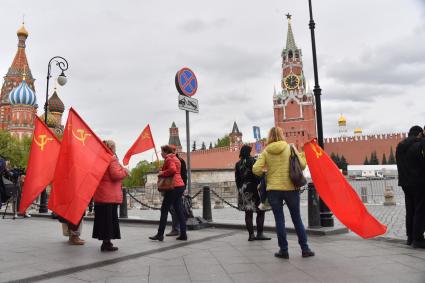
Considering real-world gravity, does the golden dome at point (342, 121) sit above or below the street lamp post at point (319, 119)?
above

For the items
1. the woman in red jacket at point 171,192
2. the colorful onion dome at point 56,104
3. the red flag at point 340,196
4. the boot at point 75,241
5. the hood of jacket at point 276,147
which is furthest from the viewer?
the colorful onion dome at point 56,104

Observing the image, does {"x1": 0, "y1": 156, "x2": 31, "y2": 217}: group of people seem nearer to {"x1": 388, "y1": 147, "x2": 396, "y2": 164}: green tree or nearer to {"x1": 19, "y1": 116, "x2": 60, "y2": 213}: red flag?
{"x1": 19, "y1": 116, "x2": 60, "y2": 213}: red flag

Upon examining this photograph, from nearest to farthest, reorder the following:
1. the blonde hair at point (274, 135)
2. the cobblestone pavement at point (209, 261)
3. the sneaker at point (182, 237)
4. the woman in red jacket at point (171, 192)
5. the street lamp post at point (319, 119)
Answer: the cobblestone pavement at point (209, 261) → the blonde hair at point (274, 135) → the woman in red jacket at point (171, 192) → the sneaker at point (182, 237) → the street lamp post at point (319, 119)

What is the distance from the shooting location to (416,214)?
588 centimetres

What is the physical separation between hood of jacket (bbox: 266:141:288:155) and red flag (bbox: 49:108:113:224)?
256 centimetres

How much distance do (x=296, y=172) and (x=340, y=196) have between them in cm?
162

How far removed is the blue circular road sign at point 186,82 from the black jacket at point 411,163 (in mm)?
4713

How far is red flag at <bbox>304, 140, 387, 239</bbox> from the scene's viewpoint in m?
6.27

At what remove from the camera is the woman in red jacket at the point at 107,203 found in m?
6.02

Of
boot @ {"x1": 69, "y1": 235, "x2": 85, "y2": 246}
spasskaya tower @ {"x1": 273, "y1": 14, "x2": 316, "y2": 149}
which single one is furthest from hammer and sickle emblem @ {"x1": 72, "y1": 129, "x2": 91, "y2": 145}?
spasskaya tower @ {"x1": 273, "y1": 14, "x2": 316, "y2": 149}

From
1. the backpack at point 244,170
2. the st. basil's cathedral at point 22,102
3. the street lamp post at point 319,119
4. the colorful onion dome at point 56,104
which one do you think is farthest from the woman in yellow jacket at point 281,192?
the colorful onion dome at point 56,104

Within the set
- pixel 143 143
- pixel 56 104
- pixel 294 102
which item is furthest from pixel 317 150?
pixel 294 102

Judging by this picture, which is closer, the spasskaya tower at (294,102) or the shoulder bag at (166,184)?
the shoulder bag at (166,184)

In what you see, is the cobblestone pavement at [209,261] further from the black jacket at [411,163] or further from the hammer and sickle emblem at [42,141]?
the hammer and sickle emblem at [42,141]
